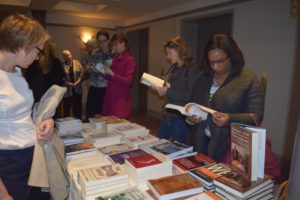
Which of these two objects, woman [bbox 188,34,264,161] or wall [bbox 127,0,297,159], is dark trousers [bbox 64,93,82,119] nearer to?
wall [bbox 127,0,297,159]

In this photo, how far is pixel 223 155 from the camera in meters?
1.57

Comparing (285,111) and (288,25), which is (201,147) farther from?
(288,25)

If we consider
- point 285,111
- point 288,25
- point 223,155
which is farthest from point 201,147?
point 288,25

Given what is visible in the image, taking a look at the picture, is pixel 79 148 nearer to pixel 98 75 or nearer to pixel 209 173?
pixel 209 173

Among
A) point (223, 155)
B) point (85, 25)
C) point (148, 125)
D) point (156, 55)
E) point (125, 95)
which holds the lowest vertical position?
point (148, 125)

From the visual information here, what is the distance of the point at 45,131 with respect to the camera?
118 cm

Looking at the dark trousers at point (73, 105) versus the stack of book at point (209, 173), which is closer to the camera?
the stack of book at point (209, 173)

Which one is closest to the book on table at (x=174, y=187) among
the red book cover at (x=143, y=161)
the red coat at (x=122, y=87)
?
the red book cover at (x=143, y=161)

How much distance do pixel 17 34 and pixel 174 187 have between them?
3.01ft

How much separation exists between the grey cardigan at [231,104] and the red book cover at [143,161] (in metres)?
0.50

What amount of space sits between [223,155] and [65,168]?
96cm

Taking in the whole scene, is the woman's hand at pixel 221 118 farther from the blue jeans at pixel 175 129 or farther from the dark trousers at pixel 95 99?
the dark trousers at pixel 95 99

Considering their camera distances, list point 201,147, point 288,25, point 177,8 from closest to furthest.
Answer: point 201,147, point 288,25, point 177,8

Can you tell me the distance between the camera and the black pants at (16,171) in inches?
42.5
